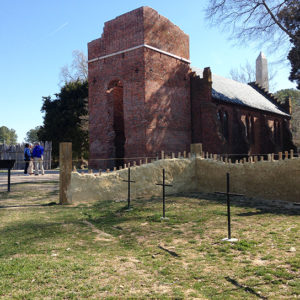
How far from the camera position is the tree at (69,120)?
107ft

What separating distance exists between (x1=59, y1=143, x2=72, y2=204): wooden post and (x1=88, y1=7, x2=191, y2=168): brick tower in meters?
8.92

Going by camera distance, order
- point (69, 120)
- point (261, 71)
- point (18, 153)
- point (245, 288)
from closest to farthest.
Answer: point (245, 288), point (18, 153), point (69, 120), point (261, 71)

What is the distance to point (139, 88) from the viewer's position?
62.1ft

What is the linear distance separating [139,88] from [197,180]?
836 centimetres

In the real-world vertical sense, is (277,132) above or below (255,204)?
above

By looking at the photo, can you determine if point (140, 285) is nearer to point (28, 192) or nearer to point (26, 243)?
point (26, 243)

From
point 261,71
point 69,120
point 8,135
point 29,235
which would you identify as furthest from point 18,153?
point 8,135

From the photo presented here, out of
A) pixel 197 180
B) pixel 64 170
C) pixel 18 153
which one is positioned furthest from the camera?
pixel 18 153

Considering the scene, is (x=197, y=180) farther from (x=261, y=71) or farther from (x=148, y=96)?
(x=261, y=71)

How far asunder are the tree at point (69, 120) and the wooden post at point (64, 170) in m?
22.3

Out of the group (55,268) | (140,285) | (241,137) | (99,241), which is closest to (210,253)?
(140,285)

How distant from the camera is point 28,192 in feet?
39.7

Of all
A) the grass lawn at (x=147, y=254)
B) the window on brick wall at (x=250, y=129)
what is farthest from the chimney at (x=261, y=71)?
the grass lawn at (x=147, y=254)

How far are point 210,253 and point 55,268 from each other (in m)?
2.65
